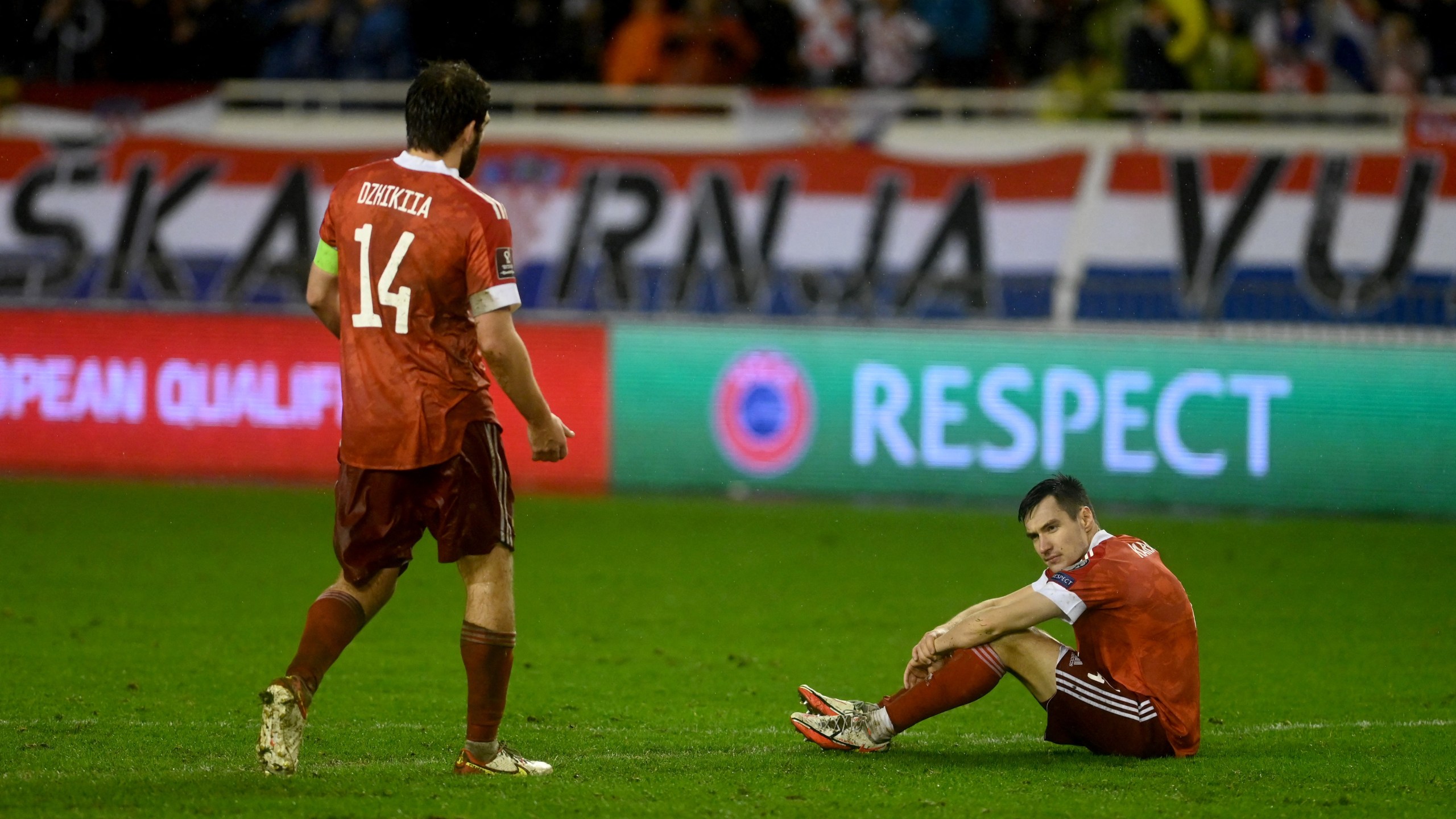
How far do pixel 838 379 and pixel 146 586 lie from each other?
17.6ft

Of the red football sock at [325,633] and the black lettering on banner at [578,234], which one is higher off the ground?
the black lettering on banner at [578,234]

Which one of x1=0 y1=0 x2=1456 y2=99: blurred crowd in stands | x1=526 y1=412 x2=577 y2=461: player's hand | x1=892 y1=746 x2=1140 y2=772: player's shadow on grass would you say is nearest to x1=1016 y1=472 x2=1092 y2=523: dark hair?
x1=892 y1=746 x2=1140 y2=772: player's shadow on grass

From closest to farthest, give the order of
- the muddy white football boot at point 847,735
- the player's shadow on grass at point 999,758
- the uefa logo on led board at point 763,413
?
the player's shadow on grass at point 999,758
the muddy white football boot at point 847,735
the uefa logo on led board at point 763,413

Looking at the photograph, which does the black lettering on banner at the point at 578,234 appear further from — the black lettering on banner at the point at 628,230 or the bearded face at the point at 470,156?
the bearded face at the point at 470,156

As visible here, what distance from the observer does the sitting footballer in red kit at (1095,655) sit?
5672 millimetres

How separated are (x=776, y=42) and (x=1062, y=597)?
499 inches

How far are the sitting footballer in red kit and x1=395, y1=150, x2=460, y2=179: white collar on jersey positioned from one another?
2.04 meters

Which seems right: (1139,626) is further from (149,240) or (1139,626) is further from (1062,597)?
(149,240)

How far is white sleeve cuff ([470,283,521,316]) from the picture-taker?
5.10m

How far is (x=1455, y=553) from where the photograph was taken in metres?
11.3

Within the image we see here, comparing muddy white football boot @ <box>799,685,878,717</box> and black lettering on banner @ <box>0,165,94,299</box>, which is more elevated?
black lettering on banner @ <box>0,165,94,299</box>

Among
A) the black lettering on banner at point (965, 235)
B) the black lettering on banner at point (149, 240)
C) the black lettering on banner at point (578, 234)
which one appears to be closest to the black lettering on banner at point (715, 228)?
the black lettering on banner at point (578, 234)

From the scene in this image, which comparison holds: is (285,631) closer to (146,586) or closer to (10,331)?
(146,586)

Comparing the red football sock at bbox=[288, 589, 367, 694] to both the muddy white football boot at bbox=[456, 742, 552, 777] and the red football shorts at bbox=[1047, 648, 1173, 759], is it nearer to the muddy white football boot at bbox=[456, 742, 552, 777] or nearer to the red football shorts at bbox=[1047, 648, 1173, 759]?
the muddy white football boot at bbox=[456, 742, 552, 777]
